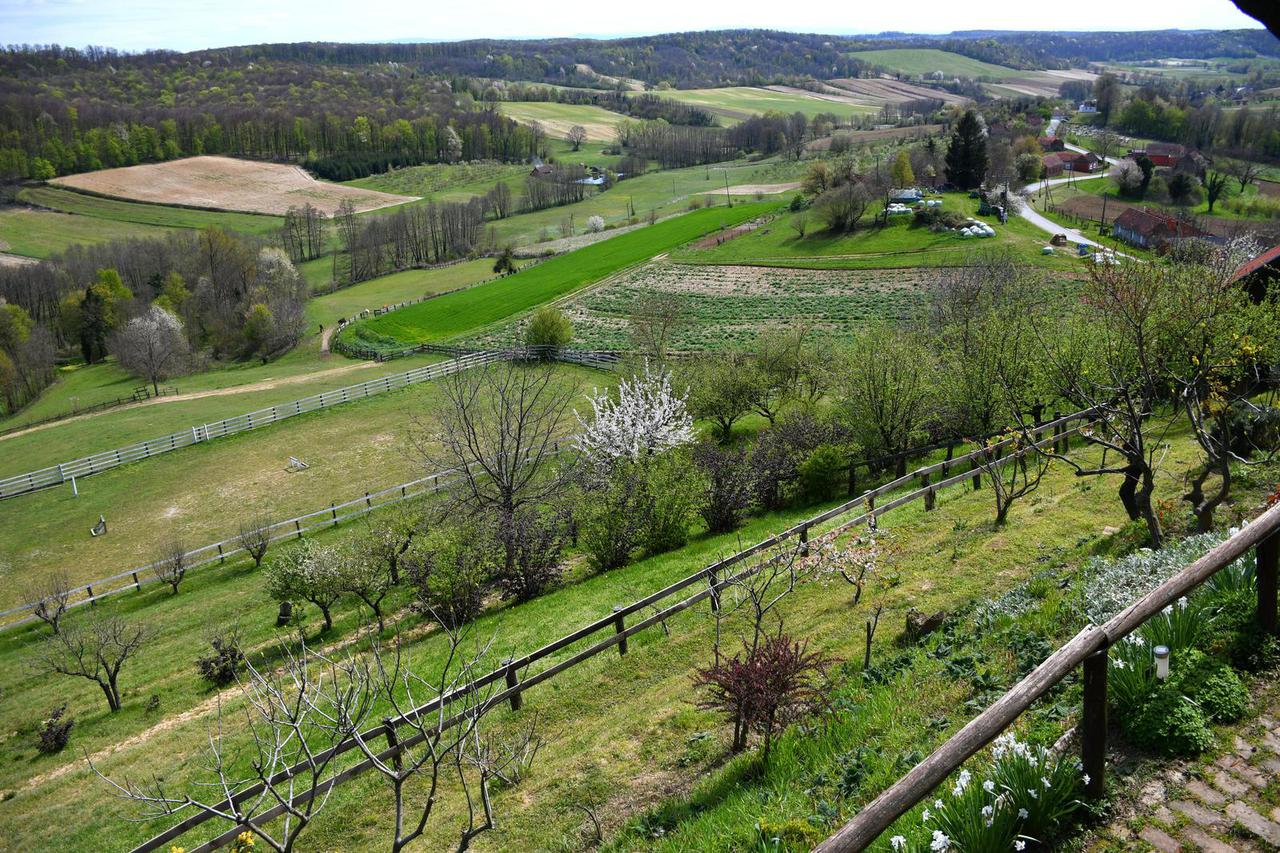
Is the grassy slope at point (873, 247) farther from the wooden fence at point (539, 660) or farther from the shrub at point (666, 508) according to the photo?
the wooden fence at point (539, 660)

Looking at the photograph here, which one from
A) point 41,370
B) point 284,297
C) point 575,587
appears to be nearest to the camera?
point 575,587

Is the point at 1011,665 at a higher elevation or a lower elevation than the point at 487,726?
higher

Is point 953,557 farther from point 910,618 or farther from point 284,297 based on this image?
point 284,297

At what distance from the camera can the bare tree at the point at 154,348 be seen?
57812 mm

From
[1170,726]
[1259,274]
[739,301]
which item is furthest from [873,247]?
[1170,726]

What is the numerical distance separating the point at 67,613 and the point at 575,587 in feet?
60.6

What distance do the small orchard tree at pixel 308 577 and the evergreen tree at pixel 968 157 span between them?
96.3 meters

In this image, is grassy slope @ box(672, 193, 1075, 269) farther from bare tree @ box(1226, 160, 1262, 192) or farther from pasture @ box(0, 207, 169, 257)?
pasture @ box(0, 207, 169, 257)

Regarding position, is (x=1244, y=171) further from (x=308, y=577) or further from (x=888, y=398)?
(x=308, y=577)

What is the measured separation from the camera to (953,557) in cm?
1496

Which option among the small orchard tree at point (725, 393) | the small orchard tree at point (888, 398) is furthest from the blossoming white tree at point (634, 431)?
the small orchard tree at point (888, 398)

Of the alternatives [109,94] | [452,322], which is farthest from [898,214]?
[109,94]

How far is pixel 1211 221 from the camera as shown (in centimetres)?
8225

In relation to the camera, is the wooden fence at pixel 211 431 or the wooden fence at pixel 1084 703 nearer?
the wooden fence at pixel 1084 703
